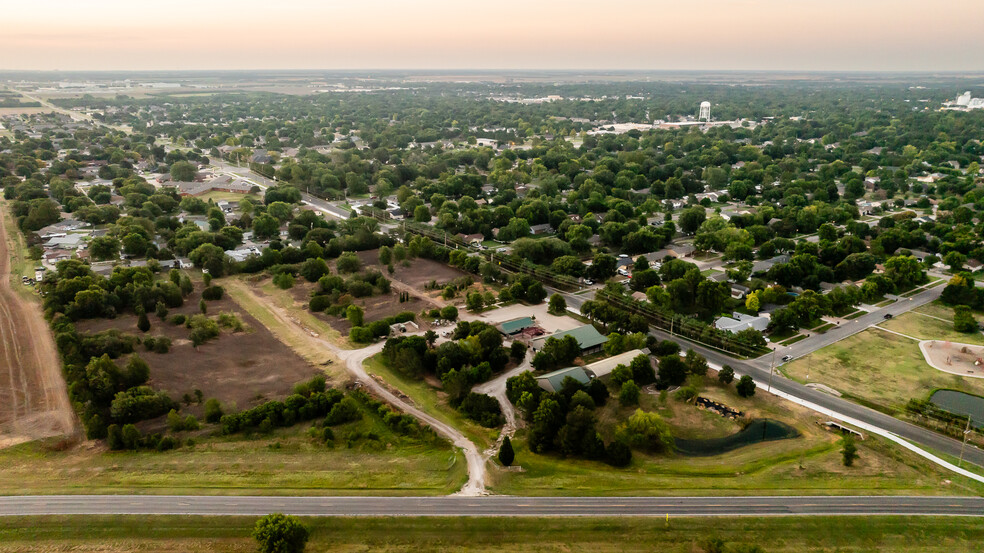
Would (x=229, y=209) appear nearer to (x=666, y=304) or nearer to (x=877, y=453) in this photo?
(x=666, y=304)

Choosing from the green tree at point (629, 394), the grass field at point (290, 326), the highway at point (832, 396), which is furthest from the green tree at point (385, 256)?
the green tree at point (629, 394)

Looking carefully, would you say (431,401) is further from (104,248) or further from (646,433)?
(104,248)

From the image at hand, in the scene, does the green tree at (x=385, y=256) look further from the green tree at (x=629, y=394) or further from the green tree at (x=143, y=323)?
the green tree at (x=629, y=394)

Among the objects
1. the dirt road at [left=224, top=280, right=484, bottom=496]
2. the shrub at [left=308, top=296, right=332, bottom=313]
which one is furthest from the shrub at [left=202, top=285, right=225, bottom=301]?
the shrub at [left=308, top=296, right=332, bottom=313]

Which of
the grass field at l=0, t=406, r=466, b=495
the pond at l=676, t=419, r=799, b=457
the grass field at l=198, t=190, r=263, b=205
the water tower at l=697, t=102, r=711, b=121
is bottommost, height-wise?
the pond at l=676, t=419, r=799, b=457

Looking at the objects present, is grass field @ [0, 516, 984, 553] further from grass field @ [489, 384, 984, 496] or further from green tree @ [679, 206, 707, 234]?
green tree @ [679, 206, 707, 234]

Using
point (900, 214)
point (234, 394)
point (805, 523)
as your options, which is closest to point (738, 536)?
point (805, 523)
